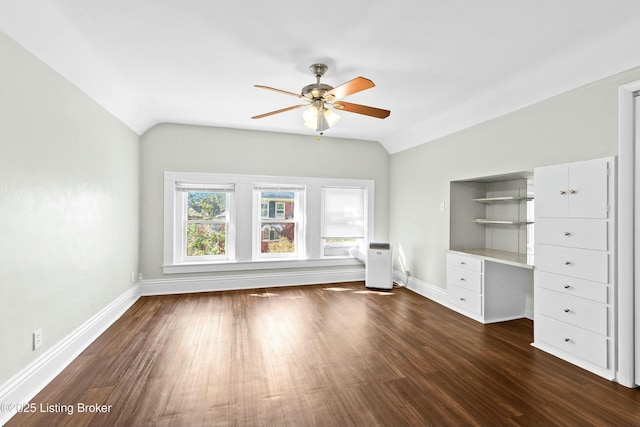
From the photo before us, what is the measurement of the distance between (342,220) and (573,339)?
138 inches

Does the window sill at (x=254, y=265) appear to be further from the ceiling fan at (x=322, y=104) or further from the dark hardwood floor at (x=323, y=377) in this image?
the ceiling fan at (x=322, y=104)

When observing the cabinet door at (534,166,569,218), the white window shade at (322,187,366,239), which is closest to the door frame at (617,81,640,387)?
the cabinet door at (534,166,569,218)

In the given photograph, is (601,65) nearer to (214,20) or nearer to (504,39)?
(504,39)

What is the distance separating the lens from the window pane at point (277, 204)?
16.3ft

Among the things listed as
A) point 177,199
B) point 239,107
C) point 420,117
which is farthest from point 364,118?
point 177,199

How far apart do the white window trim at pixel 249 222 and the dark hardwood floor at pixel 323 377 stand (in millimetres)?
1139

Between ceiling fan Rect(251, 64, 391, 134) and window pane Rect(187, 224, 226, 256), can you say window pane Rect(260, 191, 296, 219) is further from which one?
ceiling fan Rect(251, 64, 391, 134)

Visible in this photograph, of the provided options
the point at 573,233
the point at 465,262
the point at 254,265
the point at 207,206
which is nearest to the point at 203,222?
the point at 207,206

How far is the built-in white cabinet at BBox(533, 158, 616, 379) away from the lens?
2.27m

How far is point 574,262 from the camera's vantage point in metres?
2.49

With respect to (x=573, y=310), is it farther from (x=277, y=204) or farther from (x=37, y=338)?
(x=37, y=338)

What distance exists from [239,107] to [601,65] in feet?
11.8

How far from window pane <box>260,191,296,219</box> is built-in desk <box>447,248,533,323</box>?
9.16ft

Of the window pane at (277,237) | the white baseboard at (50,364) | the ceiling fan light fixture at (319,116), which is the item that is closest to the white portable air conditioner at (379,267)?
the window pane at (277,237)
